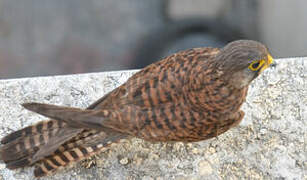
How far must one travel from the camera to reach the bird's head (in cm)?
199

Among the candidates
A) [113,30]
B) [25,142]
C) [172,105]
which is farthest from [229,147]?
[113,30]

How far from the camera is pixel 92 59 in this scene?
16.9 ft

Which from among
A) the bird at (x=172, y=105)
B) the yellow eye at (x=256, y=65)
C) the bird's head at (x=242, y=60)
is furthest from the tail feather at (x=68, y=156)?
the yellow eye at (x=256, y=65)

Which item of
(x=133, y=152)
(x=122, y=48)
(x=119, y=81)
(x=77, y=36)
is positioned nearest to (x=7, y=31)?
(x=77, y=36)

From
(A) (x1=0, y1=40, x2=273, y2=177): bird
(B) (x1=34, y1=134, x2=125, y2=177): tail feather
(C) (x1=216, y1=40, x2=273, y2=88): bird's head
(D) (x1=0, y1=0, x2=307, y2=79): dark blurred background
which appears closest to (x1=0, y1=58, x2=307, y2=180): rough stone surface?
(B) (x1=34, y1=134, x2=125, y2=177): tail feather

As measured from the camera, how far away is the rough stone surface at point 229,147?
8.77 feet

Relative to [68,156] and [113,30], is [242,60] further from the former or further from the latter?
[113,30]

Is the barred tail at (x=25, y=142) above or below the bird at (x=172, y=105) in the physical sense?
below

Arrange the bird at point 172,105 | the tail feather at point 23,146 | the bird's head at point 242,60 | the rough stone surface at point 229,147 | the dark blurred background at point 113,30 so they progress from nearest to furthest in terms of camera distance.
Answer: the bird's head at point 242,60, the bird at point 172,105, the tail feather at point 23,146, the rough stone surface at point 229,147, the dark blurred background at point 113,30

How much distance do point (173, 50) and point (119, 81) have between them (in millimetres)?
2231

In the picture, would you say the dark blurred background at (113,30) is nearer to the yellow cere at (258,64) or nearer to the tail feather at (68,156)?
the tail feather at (68,156)

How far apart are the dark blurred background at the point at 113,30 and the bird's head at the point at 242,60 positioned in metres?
2.98

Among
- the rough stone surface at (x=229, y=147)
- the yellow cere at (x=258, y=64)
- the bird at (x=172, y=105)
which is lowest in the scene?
the rough stone surface at (x=229, y=147)

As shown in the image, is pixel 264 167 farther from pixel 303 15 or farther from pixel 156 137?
pixel 303 15
